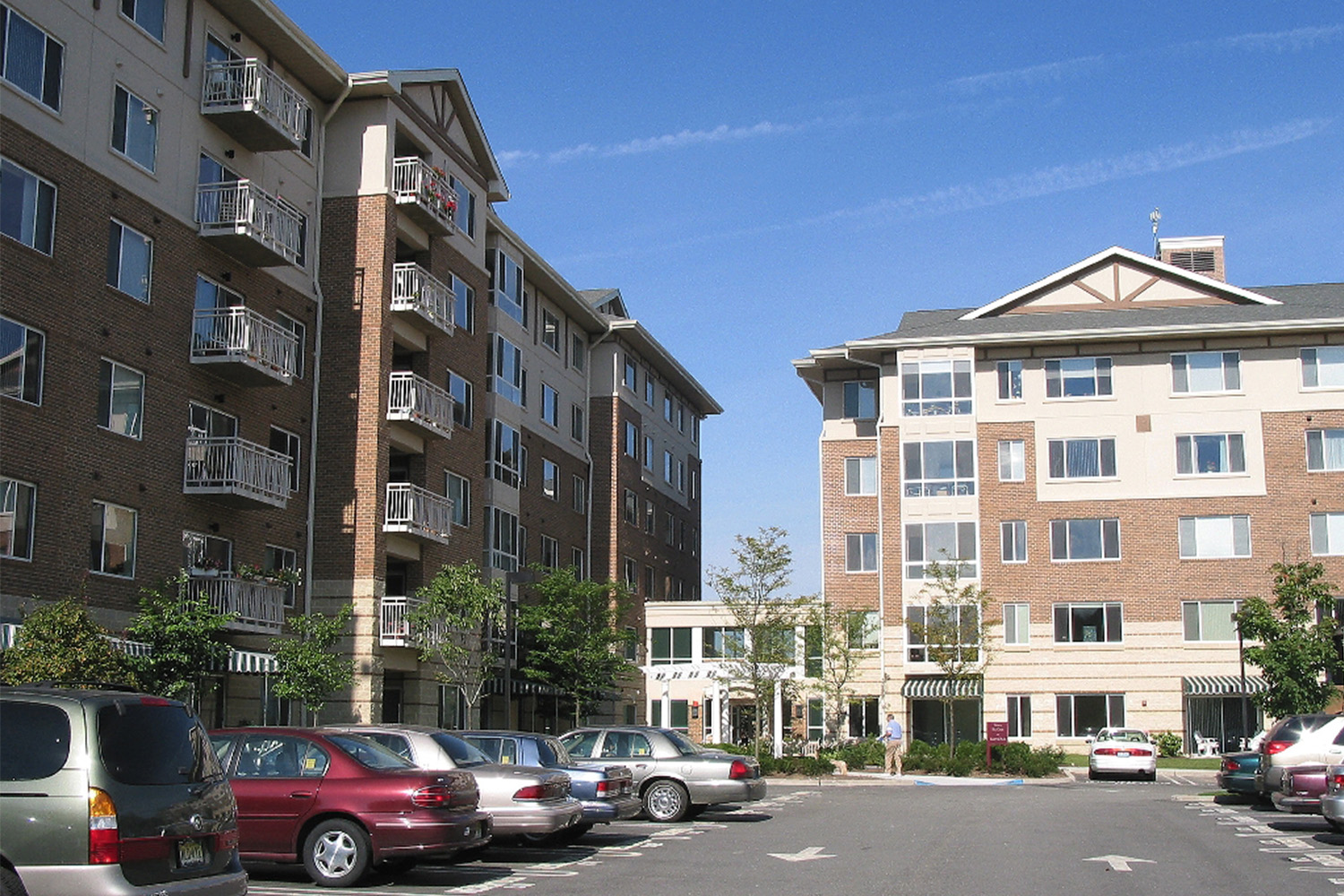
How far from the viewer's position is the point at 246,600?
1085 inches

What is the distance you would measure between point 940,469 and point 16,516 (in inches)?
1329

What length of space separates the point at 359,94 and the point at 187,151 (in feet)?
21.5

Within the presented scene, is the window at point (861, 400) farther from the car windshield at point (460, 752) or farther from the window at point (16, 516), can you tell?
the car windshield at point (460, 752)

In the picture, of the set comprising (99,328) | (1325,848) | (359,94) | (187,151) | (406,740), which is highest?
(359,94)


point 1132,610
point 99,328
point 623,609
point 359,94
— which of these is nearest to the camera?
point 99,328

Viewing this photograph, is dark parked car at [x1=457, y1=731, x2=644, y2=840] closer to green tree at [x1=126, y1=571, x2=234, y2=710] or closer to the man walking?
green tree at [x1=126, y1=571, x2=234, y2=710]

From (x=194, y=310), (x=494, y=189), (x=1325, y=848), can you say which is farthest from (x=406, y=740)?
(x=494, y=189)

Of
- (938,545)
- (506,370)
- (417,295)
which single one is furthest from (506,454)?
(938,545)

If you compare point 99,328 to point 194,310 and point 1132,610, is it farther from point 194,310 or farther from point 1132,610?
point 1132,610

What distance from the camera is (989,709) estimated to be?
48312 millimetres

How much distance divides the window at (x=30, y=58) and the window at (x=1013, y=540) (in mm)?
34715

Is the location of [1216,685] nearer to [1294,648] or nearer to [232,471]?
[1294,648]

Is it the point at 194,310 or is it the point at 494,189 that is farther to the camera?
the point at 494,189

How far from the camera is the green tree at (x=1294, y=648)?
108ft
